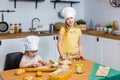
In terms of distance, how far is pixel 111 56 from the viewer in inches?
132

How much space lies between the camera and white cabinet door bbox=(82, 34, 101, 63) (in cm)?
360

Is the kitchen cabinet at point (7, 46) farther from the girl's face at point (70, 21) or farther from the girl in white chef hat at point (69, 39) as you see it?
the girl's face at point (70, 21)

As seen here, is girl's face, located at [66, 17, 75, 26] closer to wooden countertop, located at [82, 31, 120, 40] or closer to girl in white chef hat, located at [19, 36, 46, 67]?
girl in white chef hat, located at [19, 36, 46, 67]

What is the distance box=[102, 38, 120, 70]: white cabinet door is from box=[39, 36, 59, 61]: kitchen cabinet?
0.87 m

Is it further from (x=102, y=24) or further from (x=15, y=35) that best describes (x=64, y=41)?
(x=102, y=24)

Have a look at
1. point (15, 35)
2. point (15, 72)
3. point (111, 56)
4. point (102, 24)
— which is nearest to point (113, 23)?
point (102, 24)

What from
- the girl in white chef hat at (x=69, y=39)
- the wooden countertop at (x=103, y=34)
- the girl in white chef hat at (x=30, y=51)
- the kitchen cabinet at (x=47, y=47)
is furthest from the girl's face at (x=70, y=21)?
the kitchen cabinet at (x=47, y=47)

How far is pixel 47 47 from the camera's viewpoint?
366 centimetres

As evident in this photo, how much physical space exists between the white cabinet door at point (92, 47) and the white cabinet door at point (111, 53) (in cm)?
13

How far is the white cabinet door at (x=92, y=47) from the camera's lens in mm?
3598

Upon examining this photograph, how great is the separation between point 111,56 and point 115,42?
0.26 m

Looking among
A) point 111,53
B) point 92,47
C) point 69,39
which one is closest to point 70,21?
point 69,39

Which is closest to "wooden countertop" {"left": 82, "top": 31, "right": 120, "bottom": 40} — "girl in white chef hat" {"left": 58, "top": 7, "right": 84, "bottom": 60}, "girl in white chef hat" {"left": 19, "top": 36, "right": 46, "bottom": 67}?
"girl in white chef hat" {"left": 58, "top": 7, "right": 84, "bottom": 60}

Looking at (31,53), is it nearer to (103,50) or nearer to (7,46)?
(7,46)
